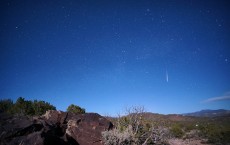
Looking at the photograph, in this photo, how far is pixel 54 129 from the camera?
18.4m

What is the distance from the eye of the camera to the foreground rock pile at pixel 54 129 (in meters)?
14.0

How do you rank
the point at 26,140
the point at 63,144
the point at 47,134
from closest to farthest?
the point at 26,140 < the point at 47,134 < the point at 63,144

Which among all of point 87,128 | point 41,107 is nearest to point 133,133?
point 87,128

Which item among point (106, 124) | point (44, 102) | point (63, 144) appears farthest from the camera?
point (44, 102)

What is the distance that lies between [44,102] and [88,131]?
677 inches

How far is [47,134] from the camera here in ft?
51.5

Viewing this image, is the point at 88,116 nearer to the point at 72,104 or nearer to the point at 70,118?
the point at 70,118

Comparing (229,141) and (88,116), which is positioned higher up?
(88,116)

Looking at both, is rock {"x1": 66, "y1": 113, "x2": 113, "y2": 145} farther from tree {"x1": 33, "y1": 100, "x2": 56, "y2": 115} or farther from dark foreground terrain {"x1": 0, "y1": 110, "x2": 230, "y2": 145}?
tree {"x1": 33, "y1": 100, "x2": 56, "y2": 115}

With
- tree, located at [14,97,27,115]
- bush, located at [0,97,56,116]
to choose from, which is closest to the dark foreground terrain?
tree, located at [14,97,27,115]

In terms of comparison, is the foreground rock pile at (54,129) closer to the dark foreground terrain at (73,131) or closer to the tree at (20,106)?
the dark foreground terrain at (73,131)

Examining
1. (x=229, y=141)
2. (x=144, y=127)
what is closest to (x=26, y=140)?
(x=144, y=127)

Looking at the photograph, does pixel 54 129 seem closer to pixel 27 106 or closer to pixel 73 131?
pixel 73 131

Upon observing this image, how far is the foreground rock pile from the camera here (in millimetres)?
14009
